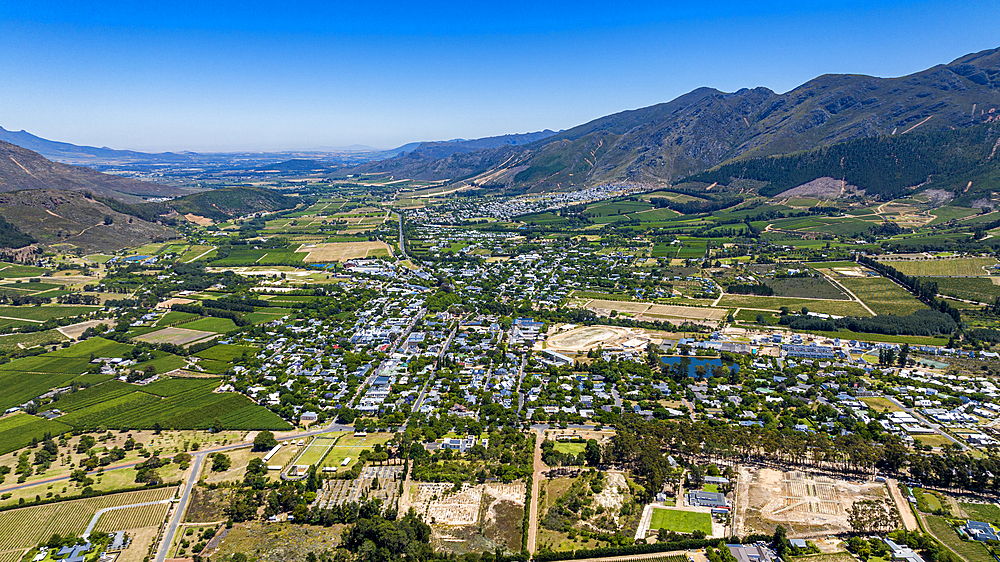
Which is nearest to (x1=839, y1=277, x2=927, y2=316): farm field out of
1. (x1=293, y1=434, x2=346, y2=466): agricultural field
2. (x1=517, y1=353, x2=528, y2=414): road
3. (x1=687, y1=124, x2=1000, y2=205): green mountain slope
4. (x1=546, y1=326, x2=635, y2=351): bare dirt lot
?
(x1=546, y1=326, x2=635, y2=351): bare dirt lot

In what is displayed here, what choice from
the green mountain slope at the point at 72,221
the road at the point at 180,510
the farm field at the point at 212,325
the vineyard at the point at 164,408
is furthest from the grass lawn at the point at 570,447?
the green mountain slope at the point at 72,221

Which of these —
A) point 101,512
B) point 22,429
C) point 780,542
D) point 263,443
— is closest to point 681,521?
point 780,542

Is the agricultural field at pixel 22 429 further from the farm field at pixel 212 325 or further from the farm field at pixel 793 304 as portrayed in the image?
the farm field at pixel 793 304

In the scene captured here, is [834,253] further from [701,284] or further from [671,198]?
[671,198]

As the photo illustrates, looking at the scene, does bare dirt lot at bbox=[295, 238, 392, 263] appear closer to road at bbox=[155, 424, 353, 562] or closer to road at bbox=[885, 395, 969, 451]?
road at bbox=[155, 424, 353, 562]

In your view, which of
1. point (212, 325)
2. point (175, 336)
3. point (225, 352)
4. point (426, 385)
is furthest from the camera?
point (212, 325)

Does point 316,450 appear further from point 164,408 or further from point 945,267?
point 945,267

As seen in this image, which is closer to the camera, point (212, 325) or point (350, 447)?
point (350, 447)
